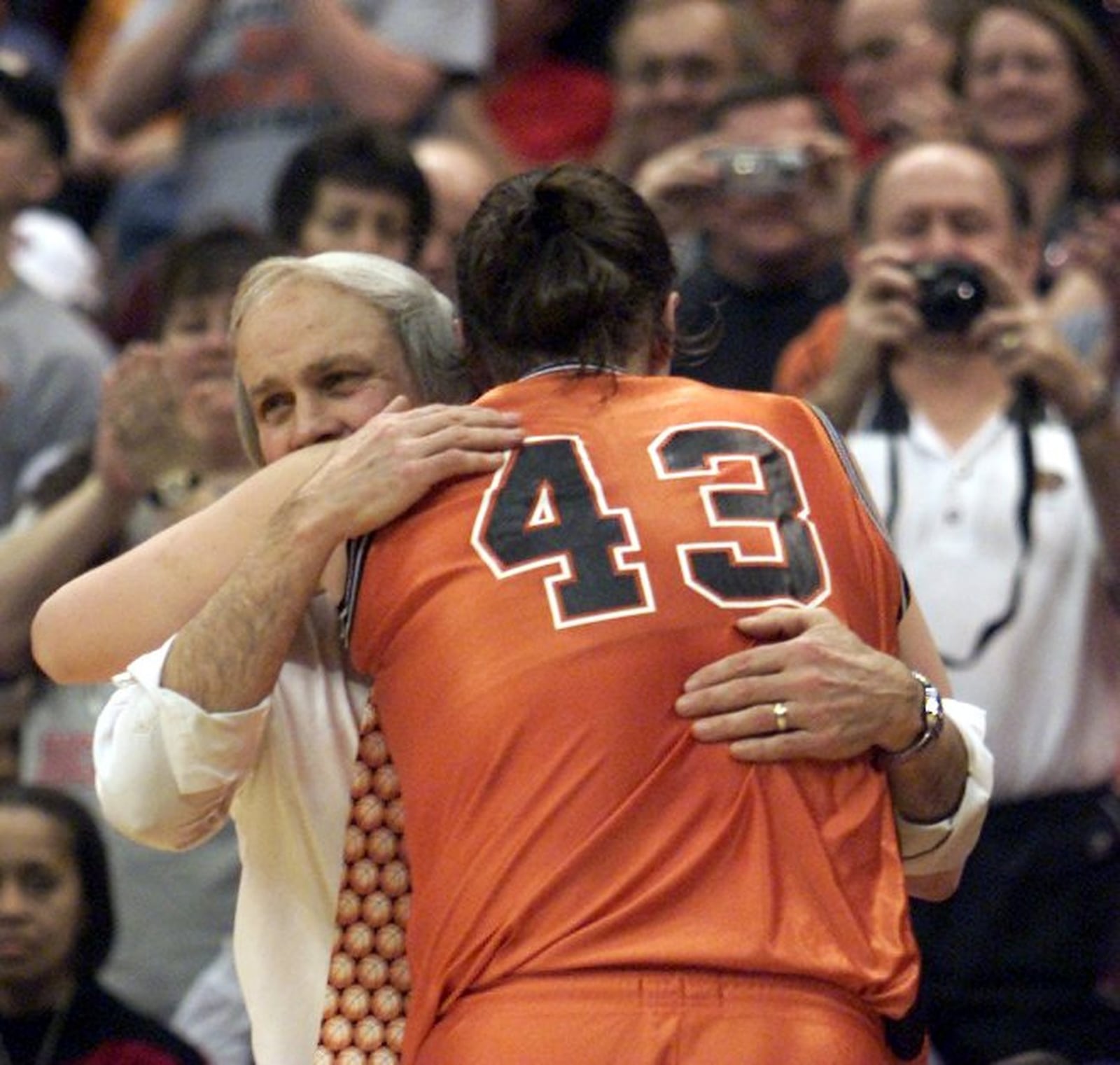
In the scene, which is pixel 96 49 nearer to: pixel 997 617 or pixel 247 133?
pixel 247 133

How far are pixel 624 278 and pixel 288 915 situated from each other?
87 centimetres

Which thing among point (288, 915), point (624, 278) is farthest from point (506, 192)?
point (288, 915)

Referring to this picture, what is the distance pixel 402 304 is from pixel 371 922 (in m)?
0.79

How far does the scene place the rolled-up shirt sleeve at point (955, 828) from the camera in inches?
118

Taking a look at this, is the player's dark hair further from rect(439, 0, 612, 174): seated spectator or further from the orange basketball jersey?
rect(439, 0, 612, 174): seated spectator

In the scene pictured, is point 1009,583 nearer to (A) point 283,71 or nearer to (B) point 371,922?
(B) point 371,922

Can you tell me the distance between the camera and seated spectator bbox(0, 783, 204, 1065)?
189 inches

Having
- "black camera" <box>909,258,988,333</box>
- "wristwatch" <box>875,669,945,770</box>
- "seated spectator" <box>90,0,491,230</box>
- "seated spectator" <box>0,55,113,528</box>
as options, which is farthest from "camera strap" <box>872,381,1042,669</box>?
"seated spectator" <box>90,0,491,230</box>

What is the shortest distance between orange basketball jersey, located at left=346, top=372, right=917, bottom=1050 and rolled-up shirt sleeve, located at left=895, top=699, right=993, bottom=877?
0.14 metres

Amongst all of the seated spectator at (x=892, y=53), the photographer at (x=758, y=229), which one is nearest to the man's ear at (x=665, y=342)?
the photographer at (x=758, y=229)

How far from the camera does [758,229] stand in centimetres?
553

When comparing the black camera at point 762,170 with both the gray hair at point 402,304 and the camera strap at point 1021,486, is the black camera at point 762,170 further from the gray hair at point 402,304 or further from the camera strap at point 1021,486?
the gray hair at point 402,304

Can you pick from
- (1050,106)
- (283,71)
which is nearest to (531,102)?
(283,71)

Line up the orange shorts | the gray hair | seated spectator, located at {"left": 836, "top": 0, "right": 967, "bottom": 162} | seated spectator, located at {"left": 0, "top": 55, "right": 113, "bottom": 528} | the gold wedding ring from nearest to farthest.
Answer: the orange shorts → the gold wedding ring → the gray hair → seated spectator, located at {"left": 0, "top": 55, "right": 113, "bottom": 528} → seated spectator, located at {"left": 836, "top": 0, "right": 967, "bottom": 162}
